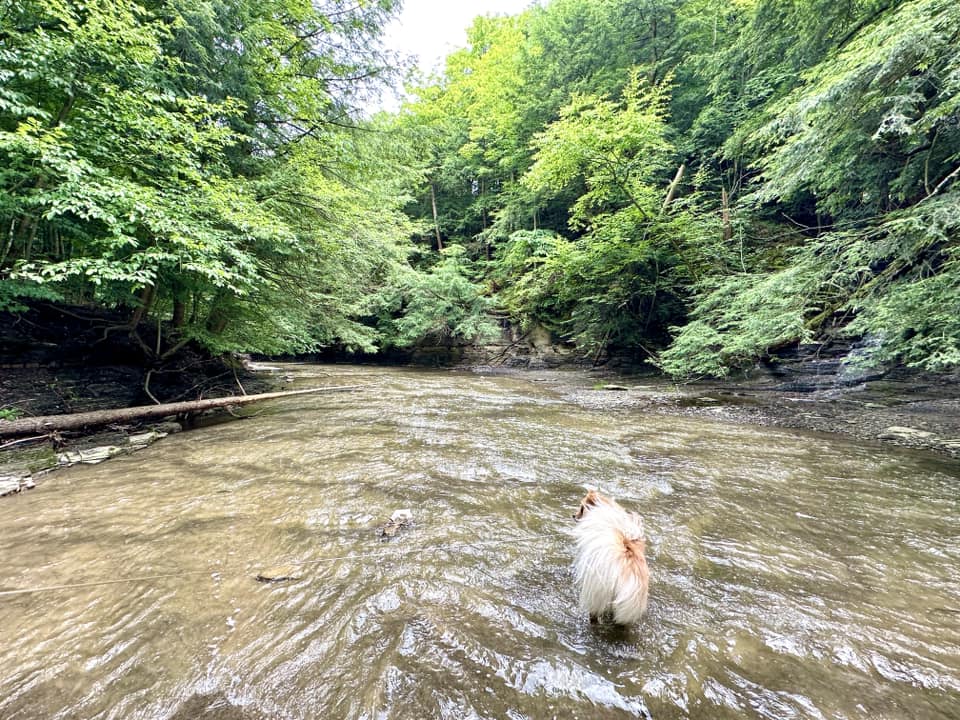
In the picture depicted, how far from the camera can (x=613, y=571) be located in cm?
163

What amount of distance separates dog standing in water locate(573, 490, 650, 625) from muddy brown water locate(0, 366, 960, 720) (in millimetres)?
163

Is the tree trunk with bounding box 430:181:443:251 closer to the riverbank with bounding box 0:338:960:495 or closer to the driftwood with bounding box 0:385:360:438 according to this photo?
the riverbank with bounding box 0:338:960:495

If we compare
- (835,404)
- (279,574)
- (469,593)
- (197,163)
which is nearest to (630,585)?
(469,593)

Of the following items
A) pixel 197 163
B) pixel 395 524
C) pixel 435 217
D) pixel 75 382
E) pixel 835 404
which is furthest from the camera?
pixel 435 217

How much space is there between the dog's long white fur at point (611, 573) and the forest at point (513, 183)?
4472 millimetres

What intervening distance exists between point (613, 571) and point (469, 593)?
2.80 ft

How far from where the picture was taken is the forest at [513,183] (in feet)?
13.2

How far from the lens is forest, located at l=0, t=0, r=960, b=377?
13.2 feet

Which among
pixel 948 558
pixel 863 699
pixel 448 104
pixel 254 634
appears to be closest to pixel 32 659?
pixel 254 634

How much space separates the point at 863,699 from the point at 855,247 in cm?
517

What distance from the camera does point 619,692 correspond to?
142 cm

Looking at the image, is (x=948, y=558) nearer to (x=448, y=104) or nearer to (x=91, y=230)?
(x=91, y=230)

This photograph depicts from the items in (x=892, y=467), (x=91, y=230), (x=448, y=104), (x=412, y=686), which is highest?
(x=448, y=104)

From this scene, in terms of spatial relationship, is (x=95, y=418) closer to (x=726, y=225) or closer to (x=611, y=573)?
(x=611, y=573)
